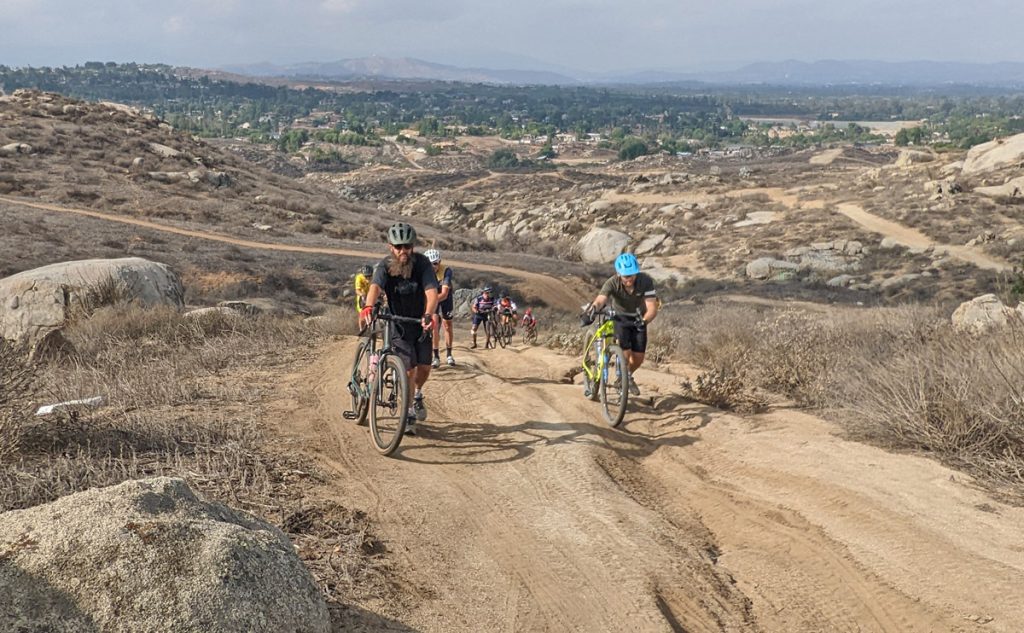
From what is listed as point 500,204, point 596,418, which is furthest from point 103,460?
point 500,204

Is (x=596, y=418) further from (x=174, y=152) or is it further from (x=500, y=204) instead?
(x=500, y=204)

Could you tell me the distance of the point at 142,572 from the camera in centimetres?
288

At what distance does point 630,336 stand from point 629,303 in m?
0.38

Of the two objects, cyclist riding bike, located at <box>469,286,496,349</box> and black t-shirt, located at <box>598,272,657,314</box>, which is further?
Result: cyclist riding bike, located at <box>469,286,496,349</box>

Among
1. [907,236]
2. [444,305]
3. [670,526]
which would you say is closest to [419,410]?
[670,526]

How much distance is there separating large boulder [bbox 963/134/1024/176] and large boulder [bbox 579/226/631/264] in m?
24.8

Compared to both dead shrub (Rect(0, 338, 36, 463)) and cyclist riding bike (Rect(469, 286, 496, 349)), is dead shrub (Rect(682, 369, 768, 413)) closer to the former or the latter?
dead shrub (Rect(0, 338, 36, 463))

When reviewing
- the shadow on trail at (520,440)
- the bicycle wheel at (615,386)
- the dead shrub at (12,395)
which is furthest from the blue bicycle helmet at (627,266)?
the dead shrub at (12,395)

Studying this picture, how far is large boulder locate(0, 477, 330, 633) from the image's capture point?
2.73 m

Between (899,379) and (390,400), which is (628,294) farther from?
(390,400)

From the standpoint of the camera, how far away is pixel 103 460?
5.37m

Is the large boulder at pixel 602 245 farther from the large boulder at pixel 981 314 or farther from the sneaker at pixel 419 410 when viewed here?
the sneaker at pixel 419 410

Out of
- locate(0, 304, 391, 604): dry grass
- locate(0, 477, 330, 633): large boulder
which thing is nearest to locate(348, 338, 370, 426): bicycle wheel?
locate(0, 304, 391, 604): dry grass

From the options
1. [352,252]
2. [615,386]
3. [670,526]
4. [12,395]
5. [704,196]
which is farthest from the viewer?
[704,196]
